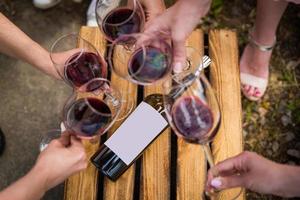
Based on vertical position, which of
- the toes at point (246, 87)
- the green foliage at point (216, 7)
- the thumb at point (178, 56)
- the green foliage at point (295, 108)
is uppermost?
the thumb at point (178, 56)

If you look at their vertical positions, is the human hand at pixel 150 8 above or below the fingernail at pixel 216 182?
above

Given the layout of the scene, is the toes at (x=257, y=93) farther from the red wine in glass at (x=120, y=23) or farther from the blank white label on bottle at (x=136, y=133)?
the red wine in glass at (x=120, y=23)

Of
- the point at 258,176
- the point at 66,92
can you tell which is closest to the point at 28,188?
the point at 258,176

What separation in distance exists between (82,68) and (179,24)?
33 cm

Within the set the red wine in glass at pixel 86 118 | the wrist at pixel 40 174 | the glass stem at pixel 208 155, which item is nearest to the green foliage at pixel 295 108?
the glass stem at pixel 208 155

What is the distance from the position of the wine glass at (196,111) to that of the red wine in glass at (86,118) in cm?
20

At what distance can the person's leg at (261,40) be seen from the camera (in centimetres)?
182

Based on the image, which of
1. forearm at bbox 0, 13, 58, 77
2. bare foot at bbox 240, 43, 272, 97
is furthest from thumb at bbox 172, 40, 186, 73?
bare foot at bbox 240, 43, 272, 97

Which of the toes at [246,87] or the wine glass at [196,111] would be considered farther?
the toes at [246,87]

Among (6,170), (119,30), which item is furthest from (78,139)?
(6,170)

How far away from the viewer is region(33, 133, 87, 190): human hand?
52.3 inches

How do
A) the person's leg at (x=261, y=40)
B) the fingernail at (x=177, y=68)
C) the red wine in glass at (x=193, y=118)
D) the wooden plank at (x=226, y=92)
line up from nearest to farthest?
the red wine in glass at (x=193, y=118), the fingernail at (x=177, y=68), the wooden plank at (x=226, y=92), the person's leg at (x=261, y=40)

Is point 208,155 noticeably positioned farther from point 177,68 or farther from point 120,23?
point 120,23

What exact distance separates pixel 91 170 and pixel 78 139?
19cm
